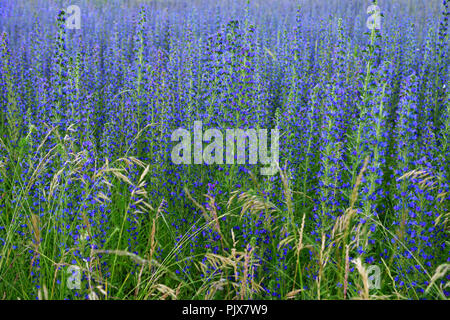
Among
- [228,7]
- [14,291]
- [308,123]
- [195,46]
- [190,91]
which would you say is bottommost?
[14,291]

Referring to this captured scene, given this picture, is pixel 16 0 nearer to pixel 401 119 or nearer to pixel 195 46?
pixel 195 46

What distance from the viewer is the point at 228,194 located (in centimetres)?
363

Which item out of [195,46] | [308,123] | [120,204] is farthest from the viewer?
[195,46]

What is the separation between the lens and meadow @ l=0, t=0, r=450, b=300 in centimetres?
284

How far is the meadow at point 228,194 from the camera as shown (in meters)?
2.84

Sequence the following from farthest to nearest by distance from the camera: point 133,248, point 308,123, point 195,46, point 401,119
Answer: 1. point 195,46
2. point 308,123
3. point 133,248
4. point 401,119

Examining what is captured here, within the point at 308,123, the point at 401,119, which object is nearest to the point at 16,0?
the point at 308,123

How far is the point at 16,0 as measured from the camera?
42.8 feet
